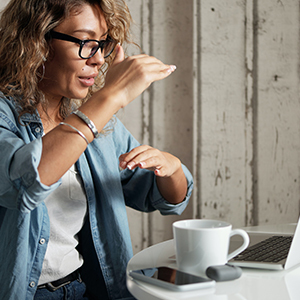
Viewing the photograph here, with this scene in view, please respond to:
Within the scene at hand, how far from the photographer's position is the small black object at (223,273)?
22.7 inches

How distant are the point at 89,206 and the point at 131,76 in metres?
0.44

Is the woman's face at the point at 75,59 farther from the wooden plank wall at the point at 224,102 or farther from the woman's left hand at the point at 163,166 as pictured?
the wooden plank wall at the point at 224,102

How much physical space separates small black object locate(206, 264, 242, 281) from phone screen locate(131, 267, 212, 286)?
0.02 meters

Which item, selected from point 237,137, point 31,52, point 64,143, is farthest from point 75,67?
point 237,137

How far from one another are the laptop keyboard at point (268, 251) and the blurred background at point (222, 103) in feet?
3.03

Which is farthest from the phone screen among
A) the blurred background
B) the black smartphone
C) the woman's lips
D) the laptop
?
the blurred background

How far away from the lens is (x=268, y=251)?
29.3 inches

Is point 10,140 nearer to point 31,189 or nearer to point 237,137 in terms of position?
point 31,189

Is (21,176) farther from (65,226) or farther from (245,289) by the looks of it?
(245,289)

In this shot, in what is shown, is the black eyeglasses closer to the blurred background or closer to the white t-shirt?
the white t-shirt

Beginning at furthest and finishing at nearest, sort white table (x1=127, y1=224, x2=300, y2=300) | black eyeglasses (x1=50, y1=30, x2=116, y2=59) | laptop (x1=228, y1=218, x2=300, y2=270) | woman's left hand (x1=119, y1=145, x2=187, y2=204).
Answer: black eyeglasses (x1=50, y1=30, x2=116, y2=59) → woman's left hand (x1=119, y1=145, x2=187, y2=204) → laptop (x1=228, y1=218, x2=300, y2=270) → white table (x1=127, y1=224, x2=300, y2=300)

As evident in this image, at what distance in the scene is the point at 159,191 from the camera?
3.76 ft

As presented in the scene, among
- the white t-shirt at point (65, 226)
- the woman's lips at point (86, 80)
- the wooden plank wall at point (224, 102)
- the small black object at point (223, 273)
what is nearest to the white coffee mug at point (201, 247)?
the small black object at point (223, 273)

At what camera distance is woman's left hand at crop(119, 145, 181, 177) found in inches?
33.8
